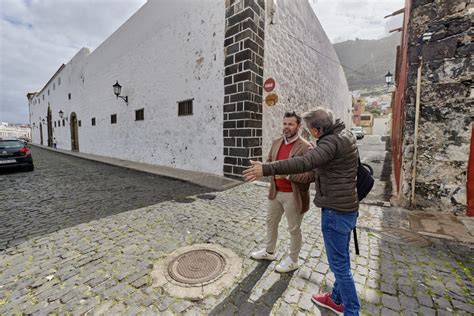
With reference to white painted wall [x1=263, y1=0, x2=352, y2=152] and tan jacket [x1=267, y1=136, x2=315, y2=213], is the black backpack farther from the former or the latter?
white painted wall [x1=263, y1=0, x2=352, y2=152]

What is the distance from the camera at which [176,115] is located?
832cm

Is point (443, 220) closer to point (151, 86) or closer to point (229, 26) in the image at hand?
point (229, 26)

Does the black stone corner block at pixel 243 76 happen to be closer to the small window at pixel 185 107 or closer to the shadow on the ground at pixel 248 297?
the small window at pixel 185 107

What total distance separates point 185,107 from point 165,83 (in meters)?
1.73

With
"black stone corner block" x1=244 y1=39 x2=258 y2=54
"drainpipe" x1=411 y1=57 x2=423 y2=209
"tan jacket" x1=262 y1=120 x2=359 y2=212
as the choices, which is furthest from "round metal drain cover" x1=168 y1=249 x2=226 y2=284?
"black stone corner block" x1=244 y1=39 x2=258 y2=54

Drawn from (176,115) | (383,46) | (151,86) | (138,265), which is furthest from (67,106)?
(383,46)

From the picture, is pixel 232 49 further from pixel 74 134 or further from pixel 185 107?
pixel 74 134

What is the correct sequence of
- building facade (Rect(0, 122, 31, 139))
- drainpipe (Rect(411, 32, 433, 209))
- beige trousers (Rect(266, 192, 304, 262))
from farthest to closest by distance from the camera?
building facade (Rect(0, 122, 31, 139))
drainpipe (Rect(411, 32, 433, 209))
beige trousers (Rect(266, 192, 304, 262))

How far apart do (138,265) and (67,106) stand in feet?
76.1

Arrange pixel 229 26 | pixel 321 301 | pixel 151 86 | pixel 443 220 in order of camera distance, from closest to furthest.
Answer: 1. pixel 321 301
2. pixel 443 220
3. pixel 229 26
4. pixel 151 86

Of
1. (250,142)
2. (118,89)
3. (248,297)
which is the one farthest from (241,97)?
(118,89)

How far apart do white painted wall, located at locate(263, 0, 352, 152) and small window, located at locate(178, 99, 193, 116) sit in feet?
9.07

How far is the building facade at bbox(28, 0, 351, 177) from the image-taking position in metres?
6.39

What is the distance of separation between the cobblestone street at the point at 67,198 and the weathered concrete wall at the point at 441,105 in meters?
4.60
